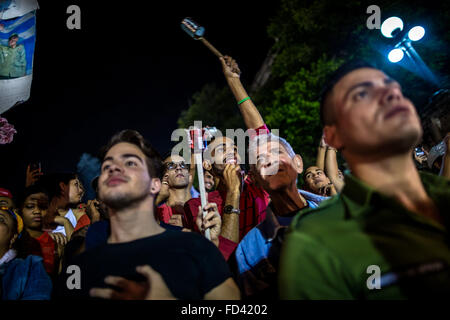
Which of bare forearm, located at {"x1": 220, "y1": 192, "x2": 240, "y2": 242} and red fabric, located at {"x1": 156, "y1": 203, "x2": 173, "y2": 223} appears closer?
bare forearm, located at {"x1": 220, "y1": 192, "x2": 240, "y2": 242}

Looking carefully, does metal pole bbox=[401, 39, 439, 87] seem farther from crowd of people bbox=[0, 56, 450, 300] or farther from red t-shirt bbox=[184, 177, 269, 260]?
red t-shirt bbox=[184, 177, 269, 260]

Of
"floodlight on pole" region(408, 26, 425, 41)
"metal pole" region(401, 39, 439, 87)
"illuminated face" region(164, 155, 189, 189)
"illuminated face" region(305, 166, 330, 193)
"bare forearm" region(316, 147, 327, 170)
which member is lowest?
"illuminated face" region(305, 166, 330, 193)

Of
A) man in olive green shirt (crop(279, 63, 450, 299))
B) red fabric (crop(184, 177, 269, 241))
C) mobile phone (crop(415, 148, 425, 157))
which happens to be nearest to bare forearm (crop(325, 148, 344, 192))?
red fabric (crop(184, 177, 269, 241))

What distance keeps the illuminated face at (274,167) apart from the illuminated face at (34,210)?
333 centimetres

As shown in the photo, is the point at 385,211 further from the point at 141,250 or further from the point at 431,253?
the point at 141,250

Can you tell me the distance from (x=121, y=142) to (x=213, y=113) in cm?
2462

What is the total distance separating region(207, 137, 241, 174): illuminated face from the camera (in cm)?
384

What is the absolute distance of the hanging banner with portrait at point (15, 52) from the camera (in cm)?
469

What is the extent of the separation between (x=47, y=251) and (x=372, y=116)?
166 inches

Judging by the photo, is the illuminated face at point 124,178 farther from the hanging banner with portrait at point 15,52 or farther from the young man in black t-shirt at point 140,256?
the hanging banner with portrait at point 15,52

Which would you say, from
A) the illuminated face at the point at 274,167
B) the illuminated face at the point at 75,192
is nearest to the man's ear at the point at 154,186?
the illuminated face at the point at 274,167

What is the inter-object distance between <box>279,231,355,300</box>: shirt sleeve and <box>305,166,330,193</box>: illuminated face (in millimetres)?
3736

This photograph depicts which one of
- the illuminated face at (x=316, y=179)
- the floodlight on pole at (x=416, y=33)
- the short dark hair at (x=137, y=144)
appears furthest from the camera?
the floodlight on pole at (x=416, y=33)

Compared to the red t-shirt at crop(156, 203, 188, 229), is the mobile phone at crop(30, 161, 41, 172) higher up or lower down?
higher up
